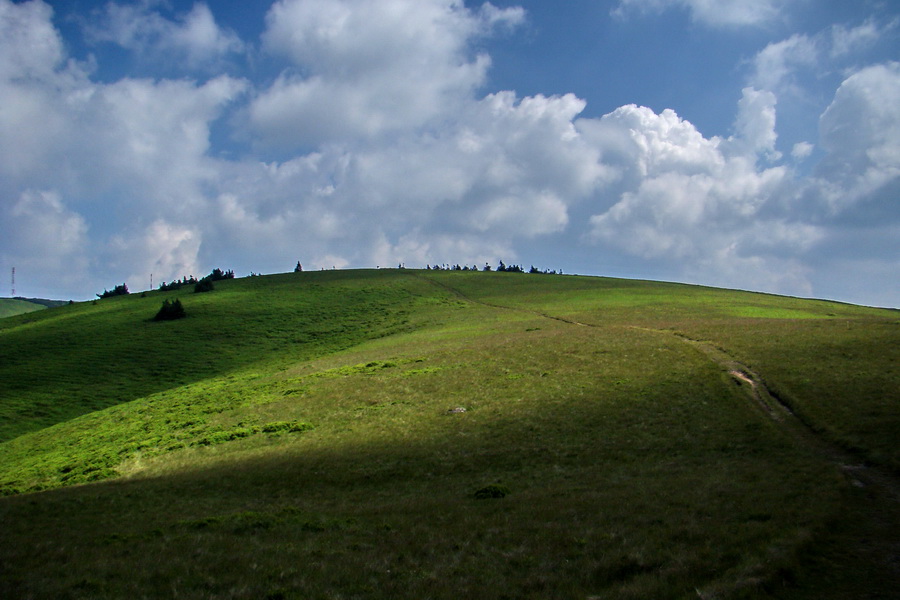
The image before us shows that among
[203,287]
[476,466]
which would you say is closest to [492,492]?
[476,466]

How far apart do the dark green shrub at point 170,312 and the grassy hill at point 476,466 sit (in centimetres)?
1938

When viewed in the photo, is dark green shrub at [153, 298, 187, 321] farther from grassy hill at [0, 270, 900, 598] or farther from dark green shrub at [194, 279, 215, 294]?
dark green shrub at [194, 279, 215, 294]

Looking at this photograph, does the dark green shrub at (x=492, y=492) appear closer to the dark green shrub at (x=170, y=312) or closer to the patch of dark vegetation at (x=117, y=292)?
the dark green shrub at (x=170, y=312)

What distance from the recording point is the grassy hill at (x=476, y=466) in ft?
36.9

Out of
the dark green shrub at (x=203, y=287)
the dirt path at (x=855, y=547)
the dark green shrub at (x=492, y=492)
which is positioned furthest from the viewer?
the dark green shrub at (x=203, y=287)

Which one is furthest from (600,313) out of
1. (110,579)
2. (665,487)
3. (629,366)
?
(110,579)

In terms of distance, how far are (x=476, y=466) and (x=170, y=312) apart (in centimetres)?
7438

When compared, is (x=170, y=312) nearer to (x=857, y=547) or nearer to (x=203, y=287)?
(x=203, y=287)

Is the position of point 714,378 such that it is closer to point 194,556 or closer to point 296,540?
point 296,540

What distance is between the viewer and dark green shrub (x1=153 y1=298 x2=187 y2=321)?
265 feet

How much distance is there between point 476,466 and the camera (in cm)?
2277

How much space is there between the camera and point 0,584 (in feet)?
36.4

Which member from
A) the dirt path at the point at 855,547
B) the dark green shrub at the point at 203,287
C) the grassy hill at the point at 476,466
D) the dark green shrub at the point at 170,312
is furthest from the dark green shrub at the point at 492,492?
the dark green shrub at the point at 203,287

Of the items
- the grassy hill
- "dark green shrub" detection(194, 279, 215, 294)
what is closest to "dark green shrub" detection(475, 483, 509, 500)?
the grassy hill
